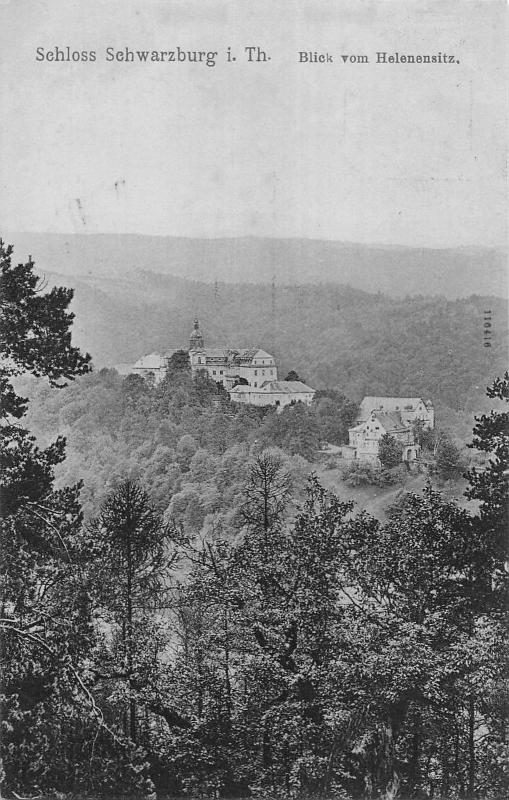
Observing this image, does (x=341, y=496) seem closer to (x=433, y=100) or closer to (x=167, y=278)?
(x=167, y=278)

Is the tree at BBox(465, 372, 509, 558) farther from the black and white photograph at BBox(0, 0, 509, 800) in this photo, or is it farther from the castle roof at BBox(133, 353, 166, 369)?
the castle roof at BBox(133, 353, 166, 369)

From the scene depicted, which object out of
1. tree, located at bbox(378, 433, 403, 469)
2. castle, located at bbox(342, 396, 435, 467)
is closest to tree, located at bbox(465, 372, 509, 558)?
castle, located at bbox(342, 396, 435, 467)

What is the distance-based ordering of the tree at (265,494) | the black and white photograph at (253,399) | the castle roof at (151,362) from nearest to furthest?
1. the black and white photograph at (253,399)
2. the castle roof at (151,362)
3. the tree at (265,494)

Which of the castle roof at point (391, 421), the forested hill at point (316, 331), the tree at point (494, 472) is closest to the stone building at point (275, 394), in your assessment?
the forested hill at point (316, 331)

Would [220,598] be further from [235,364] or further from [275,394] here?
[235,364]

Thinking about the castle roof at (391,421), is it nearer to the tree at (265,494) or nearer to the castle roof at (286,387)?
the castle roof at (286,387)
